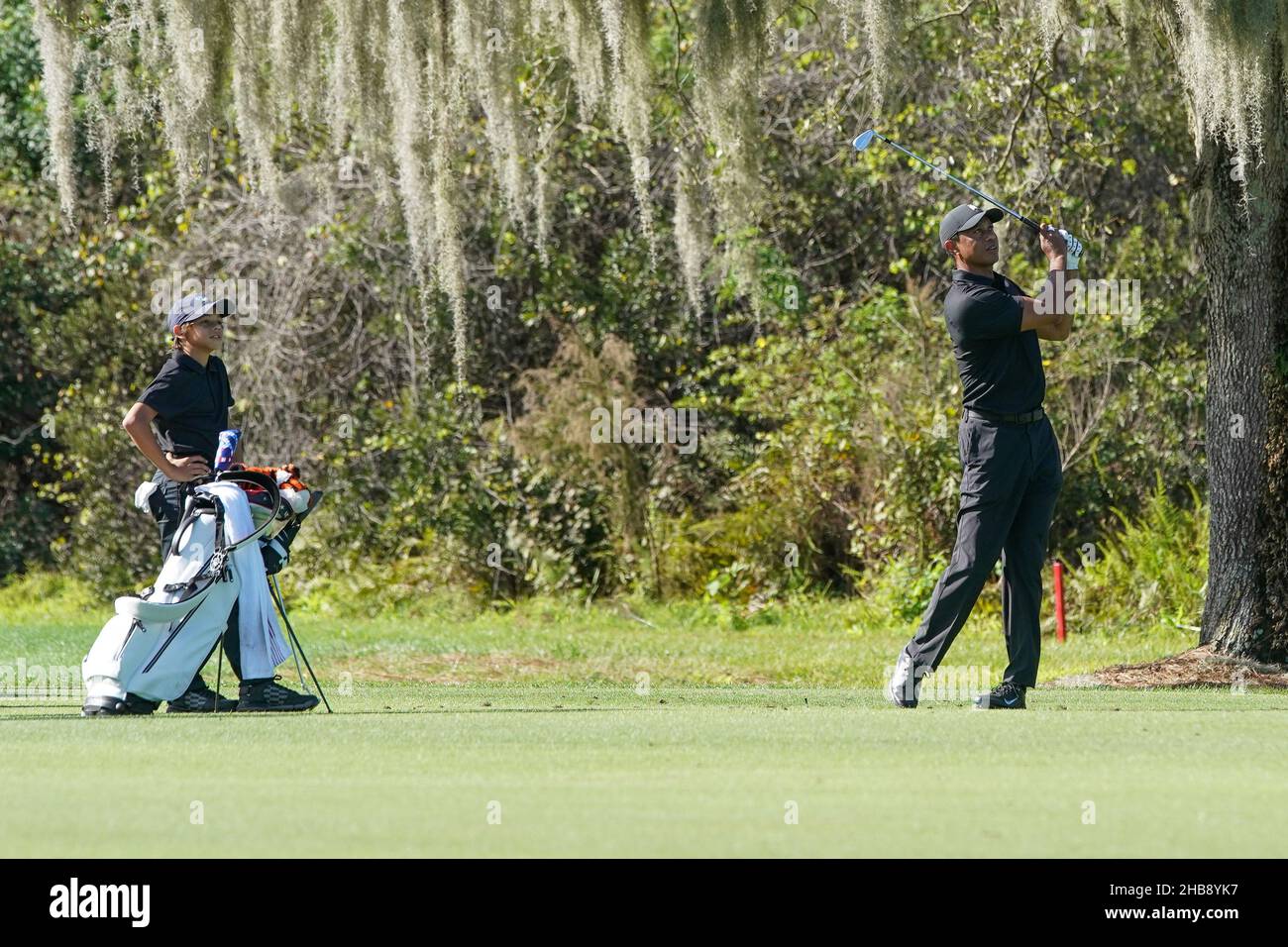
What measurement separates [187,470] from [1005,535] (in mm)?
3780

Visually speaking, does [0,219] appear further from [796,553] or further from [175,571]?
[175,571]

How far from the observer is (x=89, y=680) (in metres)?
8.95

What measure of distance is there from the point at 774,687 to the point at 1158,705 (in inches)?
107

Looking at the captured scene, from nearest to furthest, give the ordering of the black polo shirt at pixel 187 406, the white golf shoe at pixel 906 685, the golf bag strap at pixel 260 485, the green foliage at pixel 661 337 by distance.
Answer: the white golf shoe at pixel 906 685 < the golf bag strap at pixel 260 485 < the black polo shirt at pixel 187 406 < the green foliage at pixel 661 337

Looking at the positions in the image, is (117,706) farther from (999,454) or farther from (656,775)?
(999,454)

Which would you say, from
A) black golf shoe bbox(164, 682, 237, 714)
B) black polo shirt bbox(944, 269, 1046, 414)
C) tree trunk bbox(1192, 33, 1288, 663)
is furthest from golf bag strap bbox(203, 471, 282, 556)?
tree trunk bbox(1192, 33, 1288, 663)

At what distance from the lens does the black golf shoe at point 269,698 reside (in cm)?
921

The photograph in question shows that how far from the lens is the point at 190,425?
9.57 meters

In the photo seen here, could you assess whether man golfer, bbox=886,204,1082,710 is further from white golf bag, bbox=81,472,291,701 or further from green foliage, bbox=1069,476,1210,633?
green foliage, bbox=1069,476,1210,633

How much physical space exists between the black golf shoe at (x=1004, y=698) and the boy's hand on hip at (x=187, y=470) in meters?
3.73

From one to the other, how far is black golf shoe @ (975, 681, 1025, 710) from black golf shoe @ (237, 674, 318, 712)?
9.93 ft

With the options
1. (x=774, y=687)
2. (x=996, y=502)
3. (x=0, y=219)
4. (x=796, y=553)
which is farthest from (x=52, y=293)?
(x=996, y=502)

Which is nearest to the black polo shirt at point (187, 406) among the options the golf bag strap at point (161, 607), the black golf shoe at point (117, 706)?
the golf bag strap at point (161, 607)

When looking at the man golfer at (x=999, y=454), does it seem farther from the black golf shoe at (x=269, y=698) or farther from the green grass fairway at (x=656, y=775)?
the black golf shoe at (x=269, y=698)
